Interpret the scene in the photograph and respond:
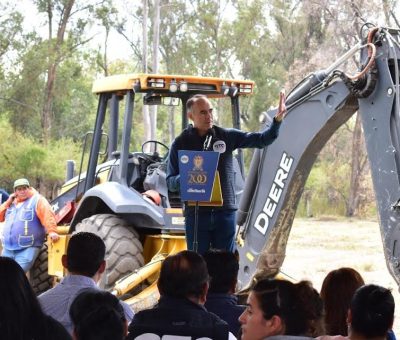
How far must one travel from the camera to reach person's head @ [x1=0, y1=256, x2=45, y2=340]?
9.52 feet

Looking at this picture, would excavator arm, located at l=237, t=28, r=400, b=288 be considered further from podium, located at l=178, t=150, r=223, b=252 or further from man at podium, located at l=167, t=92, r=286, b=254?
podium, located at l=178, t=150, r=223, b=252

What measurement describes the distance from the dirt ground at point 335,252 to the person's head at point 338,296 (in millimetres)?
5603

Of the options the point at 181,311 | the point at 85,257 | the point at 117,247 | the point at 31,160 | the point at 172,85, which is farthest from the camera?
the point at 31,160

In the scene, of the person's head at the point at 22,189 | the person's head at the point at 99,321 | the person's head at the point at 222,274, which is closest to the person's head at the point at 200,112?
the person's head at the point at 222,274

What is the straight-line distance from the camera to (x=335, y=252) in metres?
21.2

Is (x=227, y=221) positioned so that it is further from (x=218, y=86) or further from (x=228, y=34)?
(x=228, y=34)

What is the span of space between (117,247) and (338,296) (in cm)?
416

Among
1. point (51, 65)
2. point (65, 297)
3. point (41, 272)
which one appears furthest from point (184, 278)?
point (51, 65)

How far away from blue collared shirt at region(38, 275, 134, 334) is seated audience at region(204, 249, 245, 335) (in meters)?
0.45

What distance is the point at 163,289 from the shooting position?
406 centimetres

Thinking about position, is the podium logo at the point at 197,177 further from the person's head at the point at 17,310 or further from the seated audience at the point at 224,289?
the person's head at the point at 17,310

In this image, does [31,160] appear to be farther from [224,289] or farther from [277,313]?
[277,313]

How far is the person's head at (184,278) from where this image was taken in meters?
4.04

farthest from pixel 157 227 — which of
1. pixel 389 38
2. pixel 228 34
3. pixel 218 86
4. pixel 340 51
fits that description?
pixel 228 34
